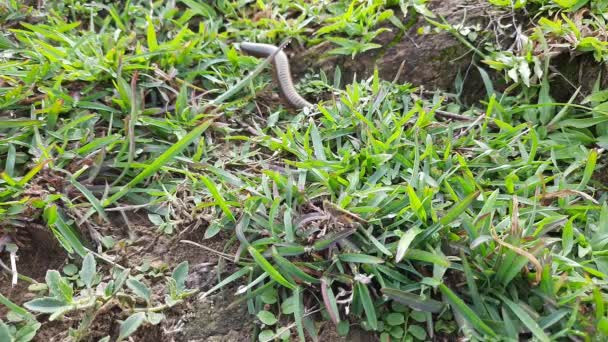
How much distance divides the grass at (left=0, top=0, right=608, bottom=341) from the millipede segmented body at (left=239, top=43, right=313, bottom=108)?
3.9 inches

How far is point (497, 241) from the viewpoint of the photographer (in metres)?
2.05

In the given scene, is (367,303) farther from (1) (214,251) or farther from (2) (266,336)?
(1) (214,251)

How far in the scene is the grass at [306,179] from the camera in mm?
2064

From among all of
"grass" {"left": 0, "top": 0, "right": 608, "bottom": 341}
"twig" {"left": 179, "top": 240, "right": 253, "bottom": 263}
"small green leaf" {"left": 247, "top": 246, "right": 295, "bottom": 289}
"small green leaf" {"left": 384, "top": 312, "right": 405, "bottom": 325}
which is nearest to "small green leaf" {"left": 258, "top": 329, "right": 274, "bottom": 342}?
"grass" {"left": 0, "top": 0, "right": 608, "bottom": 341}

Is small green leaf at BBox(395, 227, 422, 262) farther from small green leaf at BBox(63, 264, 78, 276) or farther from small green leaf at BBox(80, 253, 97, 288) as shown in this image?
small green leaf at BBox(63, 264, 78, 276)

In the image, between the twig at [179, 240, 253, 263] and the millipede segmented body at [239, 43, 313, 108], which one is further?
the millipede segmented body at [239, 43, 313, 108]

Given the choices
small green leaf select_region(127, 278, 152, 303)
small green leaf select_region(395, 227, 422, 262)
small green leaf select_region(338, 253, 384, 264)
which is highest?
small green leaf select_region(127, 278, 152, 303)

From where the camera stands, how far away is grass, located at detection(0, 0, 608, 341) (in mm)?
2064

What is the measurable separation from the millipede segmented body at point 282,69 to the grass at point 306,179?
0.10 m

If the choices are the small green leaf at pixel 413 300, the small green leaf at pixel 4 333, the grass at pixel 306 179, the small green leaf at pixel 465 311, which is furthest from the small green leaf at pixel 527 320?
the small green leaf at pixel 4 333

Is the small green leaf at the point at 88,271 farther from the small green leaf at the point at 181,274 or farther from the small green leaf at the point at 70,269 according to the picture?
Answer: the small green leaf at the point at 181,274

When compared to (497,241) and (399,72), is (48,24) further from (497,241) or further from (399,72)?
(497,241)

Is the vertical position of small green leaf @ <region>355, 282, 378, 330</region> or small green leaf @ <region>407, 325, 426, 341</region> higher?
small green leaf @ <region>355, 282, 378, 330</region>

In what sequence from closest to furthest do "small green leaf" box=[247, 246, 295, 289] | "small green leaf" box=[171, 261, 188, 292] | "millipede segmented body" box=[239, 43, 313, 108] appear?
"small green leaf" box=[247, 246, 295, 289]
"small green leaf" box=[171, 261, 188, 292]
"millipede segmented body" box=[239, 43, 313, 108]
